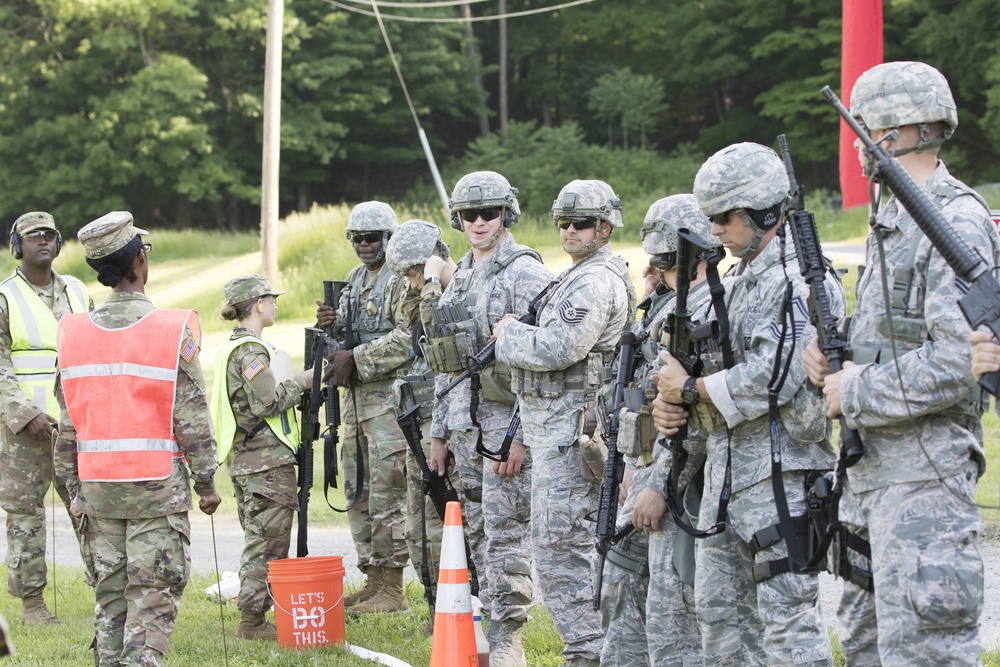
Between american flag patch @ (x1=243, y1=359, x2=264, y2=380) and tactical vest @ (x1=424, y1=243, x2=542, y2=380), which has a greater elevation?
tactical vest @ (x1=424, y1=243, x2=542, y2=380)

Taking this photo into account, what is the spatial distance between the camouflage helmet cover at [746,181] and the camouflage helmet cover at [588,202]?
1441 mm

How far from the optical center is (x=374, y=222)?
761 centimetres

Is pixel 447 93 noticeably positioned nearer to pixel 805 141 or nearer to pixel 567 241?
pixel 805 141

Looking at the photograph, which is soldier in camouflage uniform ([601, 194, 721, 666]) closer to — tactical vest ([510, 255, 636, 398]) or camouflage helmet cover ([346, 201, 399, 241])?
tactical vest ([510, 255, 636, 398])

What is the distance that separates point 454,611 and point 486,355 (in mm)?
1402

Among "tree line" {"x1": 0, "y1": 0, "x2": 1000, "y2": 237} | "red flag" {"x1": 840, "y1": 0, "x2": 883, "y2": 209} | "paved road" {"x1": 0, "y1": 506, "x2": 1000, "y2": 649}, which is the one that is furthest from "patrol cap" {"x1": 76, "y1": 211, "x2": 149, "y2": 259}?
"tree line" {"x1": 0, "y1": 0, "x2": 1000, "y2": 237}

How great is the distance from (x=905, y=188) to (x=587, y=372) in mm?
2459

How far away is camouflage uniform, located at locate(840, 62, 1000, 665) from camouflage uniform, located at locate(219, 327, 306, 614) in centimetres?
399

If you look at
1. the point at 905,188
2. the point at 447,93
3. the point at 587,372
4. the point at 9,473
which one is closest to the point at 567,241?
the point at 587,372

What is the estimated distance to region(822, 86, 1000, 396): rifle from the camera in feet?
10.7

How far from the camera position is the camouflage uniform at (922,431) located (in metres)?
3.47

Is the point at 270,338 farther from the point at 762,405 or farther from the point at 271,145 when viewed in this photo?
the point at 762,405

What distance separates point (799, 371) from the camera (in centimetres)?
407

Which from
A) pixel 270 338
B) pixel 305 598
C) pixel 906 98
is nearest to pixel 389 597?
pixel 305 598
